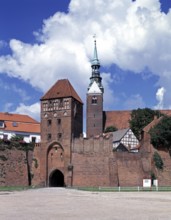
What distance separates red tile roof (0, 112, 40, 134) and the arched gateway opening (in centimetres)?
1356

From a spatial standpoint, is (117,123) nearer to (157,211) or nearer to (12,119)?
(12,119)

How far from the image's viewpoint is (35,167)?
212 feet

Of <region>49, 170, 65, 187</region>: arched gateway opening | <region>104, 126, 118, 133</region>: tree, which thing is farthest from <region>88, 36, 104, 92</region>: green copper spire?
<region>49, 170, 65, 187</region>: arched gateway opening

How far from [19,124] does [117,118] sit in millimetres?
26955

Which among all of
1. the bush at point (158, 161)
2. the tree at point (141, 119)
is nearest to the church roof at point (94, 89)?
the tree at point (141, 119)

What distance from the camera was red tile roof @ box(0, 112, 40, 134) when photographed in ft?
254

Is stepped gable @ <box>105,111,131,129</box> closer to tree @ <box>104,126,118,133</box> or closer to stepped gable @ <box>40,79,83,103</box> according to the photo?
tree @ <box>104,126,118,133</box>

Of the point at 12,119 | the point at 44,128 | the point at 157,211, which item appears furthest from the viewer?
the point at 12,119

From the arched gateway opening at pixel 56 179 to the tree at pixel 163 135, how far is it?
51.3ft

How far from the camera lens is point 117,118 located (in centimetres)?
9669

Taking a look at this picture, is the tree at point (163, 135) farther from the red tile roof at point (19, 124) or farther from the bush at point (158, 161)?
the red tile roof at point (19, 124)

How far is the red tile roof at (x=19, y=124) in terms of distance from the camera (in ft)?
254

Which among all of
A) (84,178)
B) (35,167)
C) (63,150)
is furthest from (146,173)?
(35,167)

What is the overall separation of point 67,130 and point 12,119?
18.8 m
